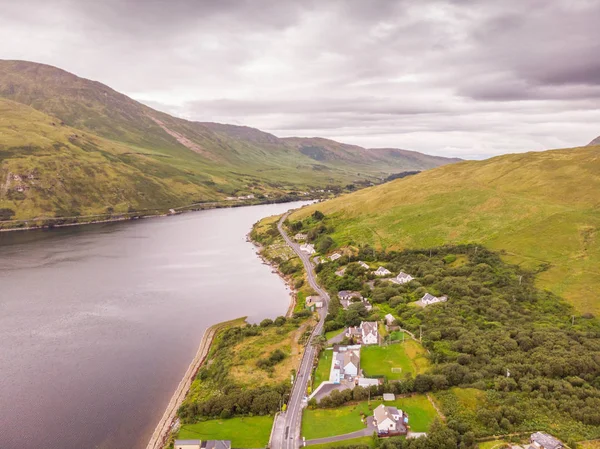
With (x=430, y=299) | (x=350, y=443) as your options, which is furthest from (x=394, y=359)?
(x=430, y=299)

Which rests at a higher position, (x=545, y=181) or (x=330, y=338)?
(x=545, y=181)

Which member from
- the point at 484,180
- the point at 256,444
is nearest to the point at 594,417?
the point at 256,444

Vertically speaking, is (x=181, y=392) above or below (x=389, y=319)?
below

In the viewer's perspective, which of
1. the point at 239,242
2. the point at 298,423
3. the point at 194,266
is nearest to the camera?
the point at 298,423

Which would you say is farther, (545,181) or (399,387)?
(545,181)

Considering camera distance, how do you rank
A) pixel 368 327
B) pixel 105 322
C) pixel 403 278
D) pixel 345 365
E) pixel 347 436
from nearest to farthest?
1. pixel 347 436
2. pixel 345 365
3. pixel 368 327
4. pixel 105 322
5. pixel 403 278

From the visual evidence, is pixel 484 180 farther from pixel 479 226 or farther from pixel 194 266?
pixel 194 266

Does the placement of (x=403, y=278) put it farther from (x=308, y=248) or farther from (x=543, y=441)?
(x=543, y=441)
